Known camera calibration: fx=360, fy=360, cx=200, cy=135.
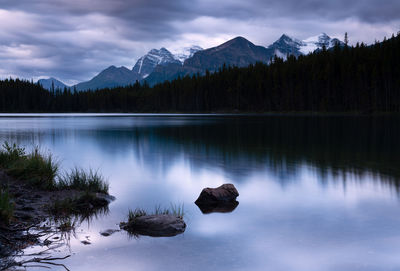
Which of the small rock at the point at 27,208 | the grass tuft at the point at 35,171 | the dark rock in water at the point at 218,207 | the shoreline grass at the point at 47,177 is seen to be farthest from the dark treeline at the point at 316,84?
the small rock at the point at 27,208

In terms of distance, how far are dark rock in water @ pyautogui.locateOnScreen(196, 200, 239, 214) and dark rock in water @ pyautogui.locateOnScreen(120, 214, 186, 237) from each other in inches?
79.5

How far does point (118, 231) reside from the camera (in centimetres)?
991

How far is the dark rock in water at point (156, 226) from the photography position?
380 inches

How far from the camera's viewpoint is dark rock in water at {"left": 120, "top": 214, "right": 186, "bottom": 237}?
31.6 feet

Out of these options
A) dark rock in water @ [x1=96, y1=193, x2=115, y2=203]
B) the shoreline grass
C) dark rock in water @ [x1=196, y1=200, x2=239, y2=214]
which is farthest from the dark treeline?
dark rock in water @ [x1=96, y1=193, x2=115, y2=203]

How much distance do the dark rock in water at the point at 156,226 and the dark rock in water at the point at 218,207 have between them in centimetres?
202

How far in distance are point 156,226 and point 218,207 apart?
127 inches

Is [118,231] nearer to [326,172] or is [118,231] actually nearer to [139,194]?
[139,194]

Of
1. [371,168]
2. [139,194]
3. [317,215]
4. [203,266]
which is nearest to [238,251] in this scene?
[203,266]

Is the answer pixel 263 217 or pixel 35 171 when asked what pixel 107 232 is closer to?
pixel 263 217

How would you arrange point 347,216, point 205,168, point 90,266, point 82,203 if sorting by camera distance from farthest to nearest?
point 205,168 < point 82,203 < point 347,216 < point 90,266

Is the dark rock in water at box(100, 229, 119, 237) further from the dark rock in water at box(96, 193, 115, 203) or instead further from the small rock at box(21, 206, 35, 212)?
the dark rock in water at box(96, 193, 115, 203)

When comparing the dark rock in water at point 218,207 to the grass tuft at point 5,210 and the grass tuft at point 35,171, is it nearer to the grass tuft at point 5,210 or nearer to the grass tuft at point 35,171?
the grass tuft at point 5,210

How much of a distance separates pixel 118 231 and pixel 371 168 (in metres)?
15.5
